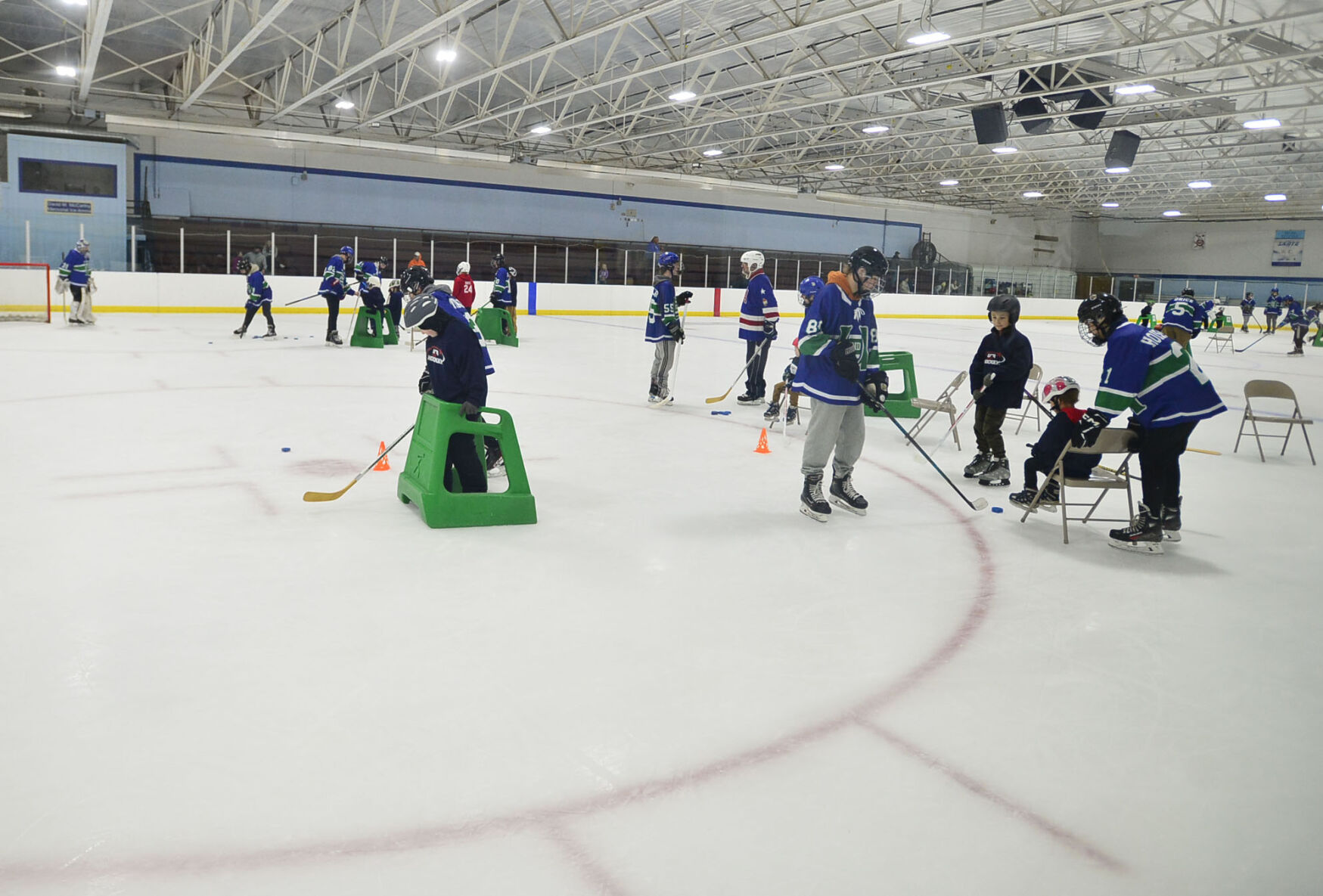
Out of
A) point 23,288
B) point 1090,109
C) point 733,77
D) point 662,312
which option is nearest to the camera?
point 662,312

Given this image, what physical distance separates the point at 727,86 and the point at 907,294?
31.8 ft

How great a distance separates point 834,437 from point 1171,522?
5.78 ft

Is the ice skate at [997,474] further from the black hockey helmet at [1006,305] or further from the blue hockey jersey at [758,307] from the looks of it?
the blue hockey jersey at [758,307]

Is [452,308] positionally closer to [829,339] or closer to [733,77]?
[829,339]

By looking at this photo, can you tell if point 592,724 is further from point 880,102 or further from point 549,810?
point 880,102

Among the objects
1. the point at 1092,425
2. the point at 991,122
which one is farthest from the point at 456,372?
the point at 991,122

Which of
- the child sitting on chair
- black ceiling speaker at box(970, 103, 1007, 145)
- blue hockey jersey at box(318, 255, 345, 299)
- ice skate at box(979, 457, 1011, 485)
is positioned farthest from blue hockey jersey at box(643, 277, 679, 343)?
black ceiling speaker at box(970, 103, 1007, 145)

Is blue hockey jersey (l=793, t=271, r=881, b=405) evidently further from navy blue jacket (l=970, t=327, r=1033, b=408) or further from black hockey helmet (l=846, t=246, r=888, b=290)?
navy blue jacket (l=970, t=327, r=1033, b=408)

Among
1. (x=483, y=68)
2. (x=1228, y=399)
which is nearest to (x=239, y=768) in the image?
(x=1228, y=399)

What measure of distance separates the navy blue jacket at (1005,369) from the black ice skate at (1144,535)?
1.53 m

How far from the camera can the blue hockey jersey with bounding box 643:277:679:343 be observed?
340 inches

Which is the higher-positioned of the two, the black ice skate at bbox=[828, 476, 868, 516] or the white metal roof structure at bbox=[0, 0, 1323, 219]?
the white metal roof structure at bbox=[0, 0, 1323, 219]

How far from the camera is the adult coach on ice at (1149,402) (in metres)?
4.47

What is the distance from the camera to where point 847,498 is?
17.7 ft
